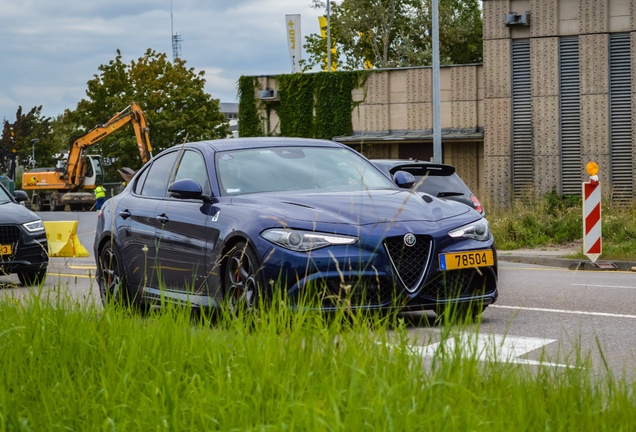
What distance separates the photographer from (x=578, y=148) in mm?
35938

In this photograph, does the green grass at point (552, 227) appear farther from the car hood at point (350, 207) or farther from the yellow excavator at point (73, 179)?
the yellow excavator at point (73, 179)

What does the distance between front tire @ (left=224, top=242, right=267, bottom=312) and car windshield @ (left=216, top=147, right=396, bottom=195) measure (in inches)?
36.7

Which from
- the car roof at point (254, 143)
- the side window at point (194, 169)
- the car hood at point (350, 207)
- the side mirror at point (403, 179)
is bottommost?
the car hood at point (350, 207)

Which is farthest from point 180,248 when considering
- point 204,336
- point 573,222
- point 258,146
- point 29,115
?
point 29,115

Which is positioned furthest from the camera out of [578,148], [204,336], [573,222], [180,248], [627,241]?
[578,148]

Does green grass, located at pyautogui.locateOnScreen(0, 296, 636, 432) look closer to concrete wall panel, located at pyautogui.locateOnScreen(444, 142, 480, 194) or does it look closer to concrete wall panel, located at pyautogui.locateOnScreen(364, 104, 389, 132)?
concrete wall panel, located at pyautogui.locateOnScreen(444, 142, 480, 194)

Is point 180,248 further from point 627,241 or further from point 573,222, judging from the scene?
point 573,222

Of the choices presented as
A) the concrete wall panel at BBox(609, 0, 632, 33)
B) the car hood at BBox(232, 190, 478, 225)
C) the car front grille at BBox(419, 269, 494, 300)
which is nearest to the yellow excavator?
the concrete wall panel at BBox(609, 0, 632, 33)

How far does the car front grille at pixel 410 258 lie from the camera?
851 centimetres

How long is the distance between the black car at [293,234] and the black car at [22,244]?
4.74 metres

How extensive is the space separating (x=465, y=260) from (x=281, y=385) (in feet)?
14.4

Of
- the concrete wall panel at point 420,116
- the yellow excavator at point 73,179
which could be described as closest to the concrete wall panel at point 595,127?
the concrete wall panel at point 420,116

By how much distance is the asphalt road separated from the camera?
5.79 m

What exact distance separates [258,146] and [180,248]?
119 cm
